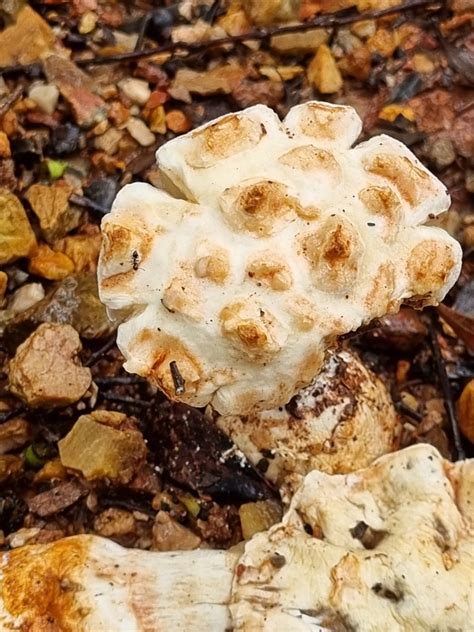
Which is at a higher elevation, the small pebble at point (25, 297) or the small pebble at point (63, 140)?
the small pebble at point (63, 140)

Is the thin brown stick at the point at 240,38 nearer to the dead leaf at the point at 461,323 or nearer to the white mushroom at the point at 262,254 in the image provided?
the dead leaf at the point at 461,323

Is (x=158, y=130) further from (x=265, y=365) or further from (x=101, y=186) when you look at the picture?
(x=265, y=365)

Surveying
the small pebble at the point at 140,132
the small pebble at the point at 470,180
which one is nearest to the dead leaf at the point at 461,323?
the small pebble at the point at 470,180

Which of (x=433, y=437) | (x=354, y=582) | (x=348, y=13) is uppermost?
(x=348, y=13)

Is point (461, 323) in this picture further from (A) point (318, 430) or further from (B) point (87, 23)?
(B) point (87, 23)

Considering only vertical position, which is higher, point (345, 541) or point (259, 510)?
point (345, 541)

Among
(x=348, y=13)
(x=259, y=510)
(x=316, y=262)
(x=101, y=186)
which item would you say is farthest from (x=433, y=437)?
(x=348, y=13)
